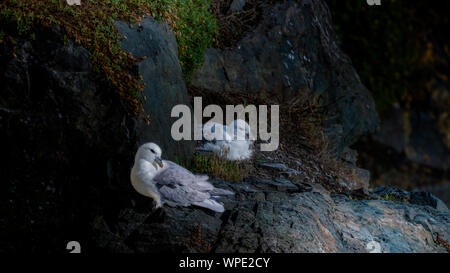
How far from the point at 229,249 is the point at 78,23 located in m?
2.55

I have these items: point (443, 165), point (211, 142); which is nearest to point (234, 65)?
point (211, 142)

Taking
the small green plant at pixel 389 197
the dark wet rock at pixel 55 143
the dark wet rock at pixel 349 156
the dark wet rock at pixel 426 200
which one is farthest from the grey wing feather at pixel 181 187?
the dark wet rock at pixel 349 156

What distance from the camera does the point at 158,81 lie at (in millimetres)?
4867

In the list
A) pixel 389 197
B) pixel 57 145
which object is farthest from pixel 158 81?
pixel 389 197

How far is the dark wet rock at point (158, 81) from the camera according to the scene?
4672 mm

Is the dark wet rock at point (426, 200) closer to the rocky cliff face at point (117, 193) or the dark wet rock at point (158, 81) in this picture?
the rocky cliff face at point (117, 193)

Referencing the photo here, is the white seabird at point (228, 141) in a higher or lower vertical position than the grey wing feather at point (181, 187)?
higher

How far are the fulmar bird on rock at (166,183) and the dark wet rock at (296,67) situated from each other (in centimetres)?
299

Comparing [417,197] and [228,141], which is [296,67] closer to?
[228,141]

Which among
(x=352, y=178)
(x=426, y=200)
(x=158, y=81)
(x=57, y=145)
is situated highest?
(x=158, y=81)

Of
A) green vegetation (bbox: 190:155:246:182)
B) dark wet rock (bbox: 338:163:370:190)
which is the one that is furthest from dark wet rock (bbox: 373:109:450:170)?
green vegetation (bbox: 190:155:246:182)

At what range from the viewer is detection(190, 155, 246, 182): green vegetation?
4953mm

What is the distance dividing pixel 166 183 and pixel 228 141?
6.40ft

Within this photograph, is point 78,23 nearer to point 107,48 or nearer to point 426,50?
point 107,48
